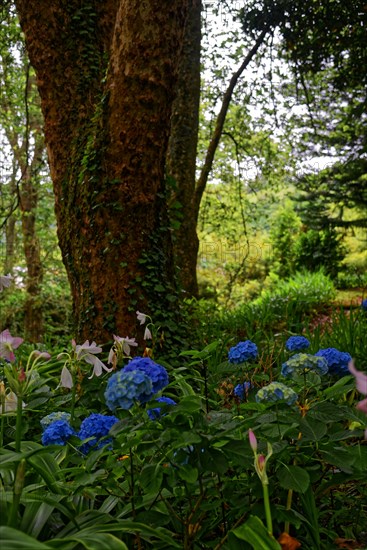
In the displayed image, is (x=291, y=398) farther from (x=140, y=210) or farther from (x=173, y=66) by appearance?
(x=173, y=66)

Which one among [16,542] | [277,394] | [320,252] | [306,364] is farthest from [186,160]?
[320,252]

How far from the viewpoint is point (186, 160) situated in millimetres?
5668

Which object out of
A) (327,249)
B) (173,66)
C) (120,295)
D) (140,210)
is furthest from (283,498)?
(327,249)

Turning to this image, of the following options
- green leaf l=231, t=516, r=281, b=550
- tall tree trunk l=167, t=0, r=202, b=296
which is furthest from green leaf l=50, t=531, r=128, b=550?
tall tree trunk l=167, t=0, r=202, b=296

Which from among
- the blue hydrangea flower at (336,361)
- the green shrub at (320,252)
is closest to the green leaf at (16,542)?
the blue hydrangea flower at (336,361)

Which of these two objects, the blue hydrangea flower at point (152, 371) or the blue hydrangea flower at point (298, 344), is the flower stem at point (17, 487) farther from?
the blue hydrangea flower at point (298, 344)

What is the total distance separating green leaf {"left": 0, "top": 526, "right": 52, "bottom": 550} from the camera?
2.97 ft

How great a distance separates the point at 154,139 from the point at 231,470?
198 cm

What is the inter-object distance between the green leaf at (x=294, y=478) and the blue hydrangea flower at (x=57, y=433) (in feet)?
2.15

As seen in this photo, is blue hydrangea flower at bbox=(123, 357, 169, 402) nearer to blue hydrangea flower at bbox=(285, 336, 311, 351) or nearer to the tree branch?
blue hydrangea flower at bbox=(285, 336, 311, 351)

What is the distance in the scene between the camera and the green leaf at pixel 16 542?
90cm

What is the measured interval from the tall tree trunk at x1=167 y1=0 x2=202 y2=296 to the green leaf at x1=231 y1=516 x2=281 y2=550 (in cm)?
439

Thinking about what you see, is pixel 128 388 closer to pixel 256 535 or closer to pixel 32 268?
pixel 256 535

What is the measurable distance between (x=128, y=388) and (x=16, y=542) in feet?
1.25
